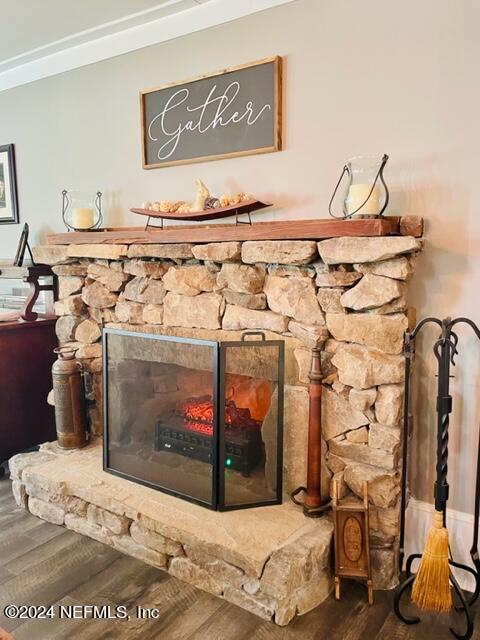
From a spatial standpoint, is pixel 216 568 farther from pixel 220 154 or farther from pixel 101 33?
pixel 101 33

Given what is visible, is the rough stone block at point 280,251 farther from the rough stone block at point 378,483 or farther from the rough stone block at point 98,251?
the rough stone block at point 378,483

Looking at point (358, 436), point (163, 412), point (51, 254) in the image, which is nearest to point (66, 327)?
point (51, 254)

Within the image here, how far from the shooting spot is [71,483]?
2.36m

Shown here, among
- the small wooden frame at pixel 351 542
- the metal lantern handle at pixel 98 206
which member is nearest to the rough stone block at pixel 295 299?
the small wooden frame at pixel 351 542

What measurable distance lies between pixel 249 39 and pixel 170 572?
242cm

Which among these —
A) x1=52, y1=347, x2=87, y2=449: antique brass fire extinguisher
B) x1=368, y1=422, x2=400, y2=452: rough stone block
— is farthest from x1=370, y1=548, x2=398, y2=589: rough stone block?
x1=52, y1=347, x2=87, y2=449: antique brass fire extinguisher

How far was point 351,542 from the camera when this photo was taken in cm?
191

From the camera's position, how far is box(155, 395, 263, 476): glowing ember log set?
2148mm

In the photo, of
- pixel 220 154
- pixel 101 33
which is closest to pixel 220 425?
pixel 220 154

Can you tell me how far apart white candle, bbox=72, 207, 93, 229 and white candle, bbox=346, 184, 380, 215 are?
5.25ft

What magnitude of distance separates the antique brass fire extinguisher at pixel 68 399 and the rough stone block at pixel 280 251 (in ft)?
4.06

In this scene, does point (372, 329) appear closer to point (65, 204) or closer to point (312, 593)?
point (312, 593)

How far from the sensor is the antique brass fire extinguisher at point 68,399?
269cm

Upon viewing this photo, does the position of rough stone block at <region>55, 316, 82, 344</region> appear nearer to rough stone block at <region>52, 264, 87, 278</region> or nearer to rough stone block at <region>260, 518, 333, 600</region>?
rough stone block at <region>52, 264, 87, 278</region>
